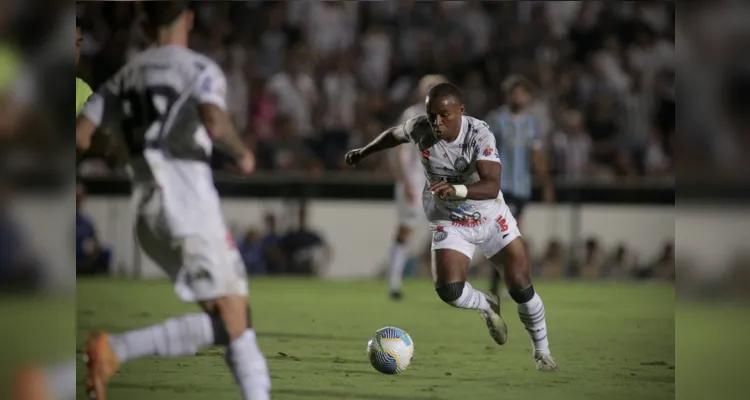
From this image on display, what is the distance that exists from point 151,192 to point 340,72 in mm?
11337

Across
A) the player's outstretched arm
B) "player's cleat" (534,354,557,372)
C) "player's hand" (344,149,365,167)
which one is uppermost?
the player's outstretched arm

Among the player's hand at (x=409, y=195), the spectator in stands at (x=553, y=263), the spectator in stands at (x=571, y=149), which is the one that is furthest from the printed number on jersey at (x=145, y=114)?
the spectator in stands at (x=571, y=149)

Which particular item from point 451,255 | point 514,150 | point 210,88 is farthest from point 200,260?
point 514,150

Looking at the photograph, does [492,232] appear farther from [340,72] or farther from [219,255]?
[340,72]

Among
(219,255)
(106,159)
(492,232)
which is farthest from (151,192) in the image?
(106,159)

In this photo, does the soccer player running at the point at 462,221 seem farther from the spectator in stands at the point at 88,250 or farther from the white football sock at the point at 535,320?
the spectator in stands at the point at 88,250

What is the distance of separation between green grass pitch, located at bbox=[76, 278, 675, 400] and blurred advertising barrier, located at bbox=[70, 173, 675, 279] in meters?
1.26

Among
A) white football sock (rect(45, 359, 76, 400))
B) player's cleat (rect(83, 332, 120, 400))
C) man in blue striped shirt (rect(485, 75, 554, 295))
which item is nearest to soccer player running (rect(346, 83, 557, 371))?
player's cleat (rect(83, 332, 120, 400))

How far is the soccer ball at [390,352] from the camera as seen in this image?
24.5 feet

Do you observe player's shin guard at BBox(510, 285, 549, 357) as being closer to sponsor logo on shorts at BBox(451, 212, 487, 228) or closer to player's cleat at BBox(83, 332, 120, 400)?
sponsor logo on shorts at BBox(451, 212, 487, 228)

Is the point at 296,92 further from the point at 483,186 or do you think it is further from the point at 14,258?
the point at 14,258

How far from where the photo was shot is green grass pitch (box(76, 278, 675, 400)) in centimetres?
699

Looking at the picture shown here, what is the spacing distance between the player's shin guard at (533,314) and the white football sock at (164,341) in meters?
2.91

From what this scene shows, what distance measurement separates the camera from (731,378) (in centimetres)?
554
